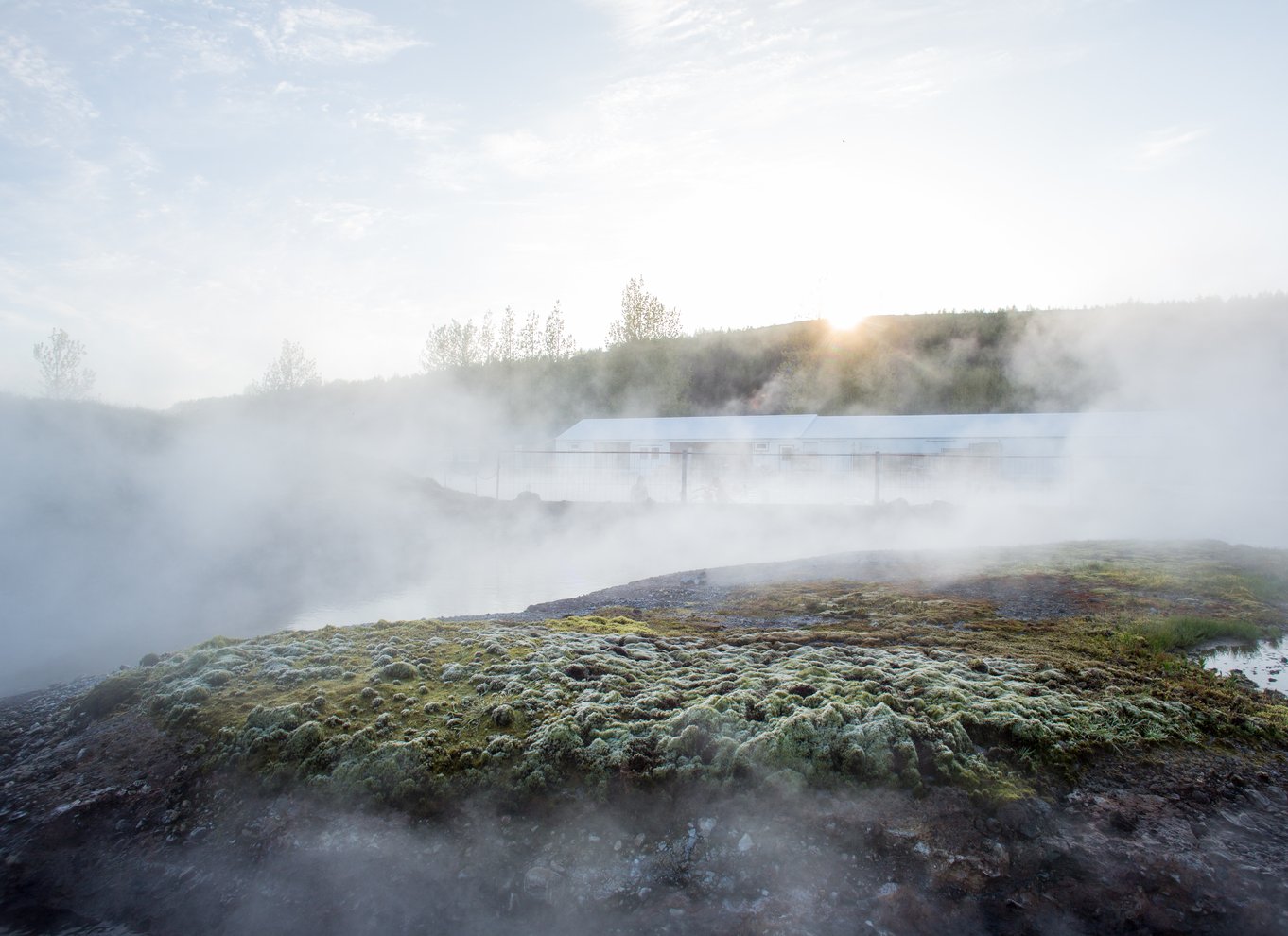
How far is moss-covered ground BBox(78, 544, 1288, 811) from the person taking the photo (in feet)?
12.2

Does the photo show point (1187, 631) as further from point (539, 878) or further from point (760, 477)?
point (760, 477)

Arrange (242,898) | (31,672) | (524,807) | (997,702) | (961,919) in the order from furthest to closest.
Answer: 1. (31,672)
2. (997,702)
3. (524,807)
4. (242,898)
5. (961,919)

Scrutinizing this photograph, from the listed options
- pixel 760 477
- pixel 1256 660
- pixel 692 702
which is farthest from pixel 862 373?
pixel 692 702

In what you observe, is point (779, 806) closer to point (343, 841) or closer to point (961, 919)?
point (961, 919)

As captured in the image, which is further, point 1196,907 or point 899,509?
point 899,509

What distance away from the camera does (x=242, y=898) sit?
3.29 meters

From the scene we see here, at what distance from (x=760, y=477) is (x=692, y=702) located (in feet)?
70.3

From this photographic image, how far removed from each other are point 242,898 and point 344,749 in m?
0.81

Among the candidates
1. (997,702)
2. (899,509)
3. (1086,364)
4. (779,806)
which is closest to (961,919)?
(779,806)

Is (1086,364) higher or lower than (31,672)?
higher

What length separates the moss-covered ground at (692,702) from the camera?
3.72m

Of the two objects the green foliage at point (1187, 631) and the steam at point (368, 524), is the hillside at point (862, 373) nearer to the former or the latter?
the steam at point (368, 524)

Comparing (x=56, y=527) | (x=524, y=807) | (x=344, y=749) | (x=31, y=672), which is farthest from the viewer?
(x=56, y=527)

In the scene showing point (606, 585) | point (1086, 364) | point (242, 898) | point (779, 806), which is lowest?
point (606, 585)
